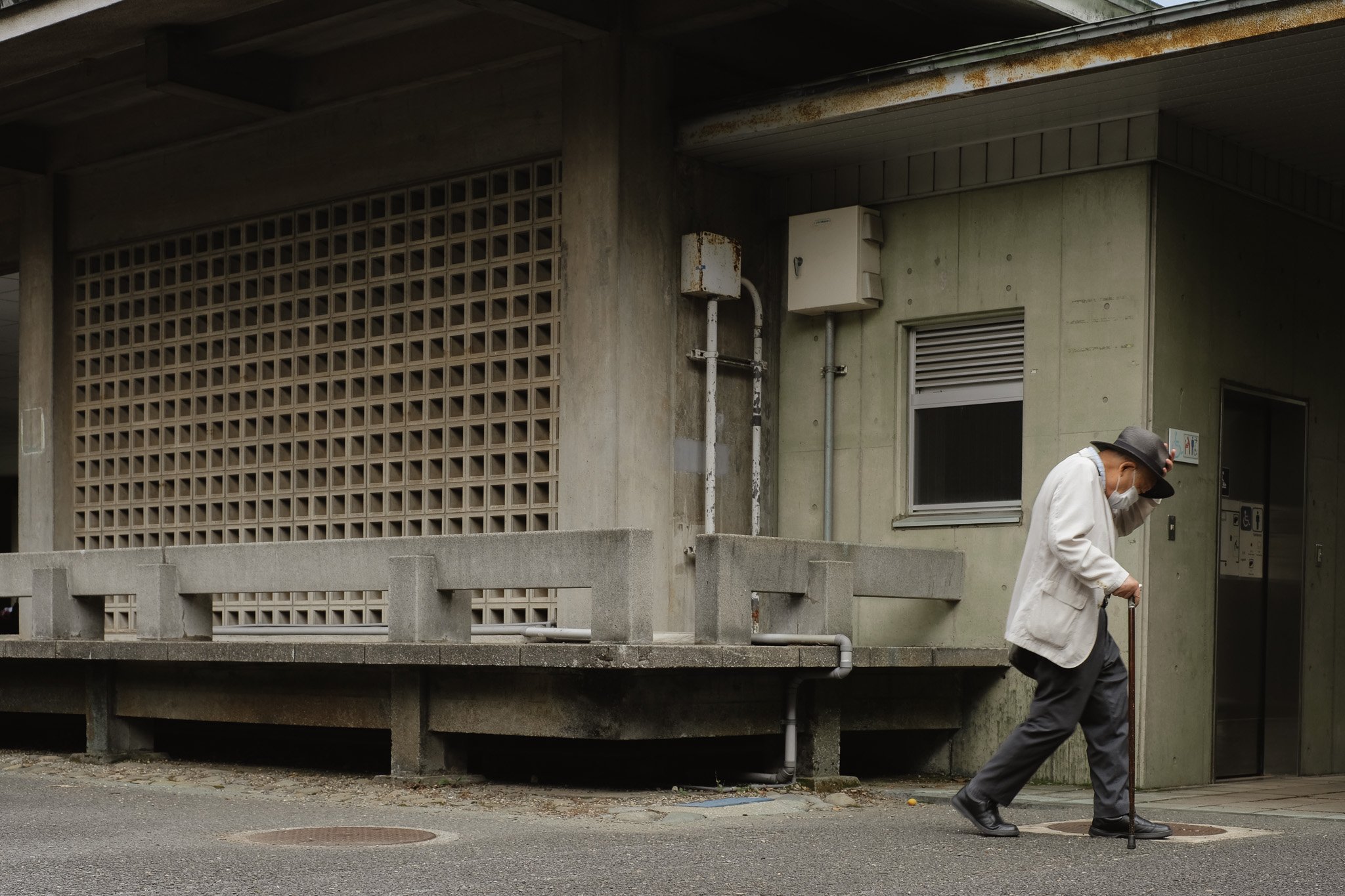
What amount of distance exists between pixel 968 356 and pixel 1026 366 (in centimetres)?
50

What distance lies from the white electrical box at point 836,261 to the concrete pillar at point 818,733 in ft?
9.93

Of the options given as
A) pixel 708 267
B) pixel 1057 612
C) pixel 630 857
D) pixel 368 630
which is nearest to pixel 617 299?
pixel 708 267

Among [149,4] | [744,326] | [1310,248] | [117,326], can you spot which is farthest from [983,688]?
[117,326]

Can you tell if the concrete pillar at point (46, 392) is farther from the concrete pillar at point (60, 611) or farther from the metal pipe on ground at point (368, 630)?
the concrete pillar at point (60, 611)

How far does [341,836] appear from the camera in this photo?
758 cm

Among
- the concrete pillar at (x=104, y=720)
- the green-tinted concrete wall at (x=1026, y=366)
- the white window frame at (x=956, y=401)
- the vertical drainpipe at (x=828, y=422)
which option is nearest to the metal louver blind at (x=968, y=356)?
the white window frame at (x=956, y=401)

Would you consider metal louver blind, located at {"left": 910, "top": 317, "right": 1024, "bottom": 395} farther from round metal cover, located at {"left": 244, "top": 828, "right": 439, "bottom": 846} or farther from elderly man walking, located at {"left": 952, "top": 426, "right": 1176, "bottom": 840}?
round metal cover, located at {"left": 244, "top": 828, "right": 439, "bottom": 846}

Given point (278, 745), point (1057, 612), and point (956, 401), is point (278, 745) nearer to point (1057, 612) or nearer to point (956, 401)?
point (956, 401)

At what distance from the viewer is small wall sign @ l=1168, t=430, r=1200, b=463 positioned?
10.6m

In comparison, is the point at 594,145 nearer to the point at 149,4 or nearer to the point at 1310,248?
the point at 149,4

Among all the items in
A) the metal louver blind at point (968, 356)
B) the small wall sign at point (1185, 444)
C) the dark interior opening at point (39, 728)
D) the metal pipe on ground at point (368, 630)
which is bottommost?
the dark interior opening at point (39, 728)

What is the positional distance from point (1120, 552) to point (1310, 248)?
3042 millimetres

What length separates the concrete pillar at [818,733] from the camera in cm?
970

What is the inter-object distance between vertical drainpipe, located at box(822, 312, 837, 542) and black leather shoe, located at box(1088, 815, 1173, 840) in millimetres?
4365
